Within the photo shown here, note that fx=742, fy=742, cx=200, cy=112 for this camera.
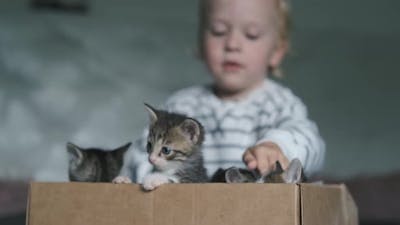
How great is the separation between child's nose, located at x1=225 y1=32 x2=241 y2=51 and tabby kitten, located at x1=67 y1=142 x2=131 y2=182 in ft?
1.60

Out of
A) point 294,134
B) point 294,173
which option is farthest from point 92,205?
point 294,134

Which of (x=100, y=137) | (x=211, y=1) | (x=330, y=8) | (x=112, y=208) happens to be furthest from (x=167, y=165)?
(x=330, y=8)

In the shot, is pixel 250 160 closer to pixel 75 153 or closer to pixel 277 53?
pixel 75 153

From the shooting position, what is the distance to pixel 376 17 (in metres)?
3.32

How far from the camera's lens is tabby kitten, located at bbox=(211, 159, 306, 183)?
120cm

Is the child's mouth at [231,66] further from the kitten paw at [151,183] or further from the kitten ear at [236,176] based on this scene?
the kitten paw at [151,183]

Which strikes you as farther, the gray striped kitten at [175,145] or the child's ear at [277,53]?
the child's ear at [277,53]

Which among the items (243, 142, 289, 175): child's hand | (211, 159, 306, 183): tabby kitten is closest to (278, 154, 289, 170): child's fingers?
(243, 142, 289, 175): child's hand

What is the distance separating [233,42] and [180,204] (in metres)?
0.84

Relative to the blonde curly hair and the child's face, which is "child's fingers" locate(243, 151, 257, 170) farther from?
the blonde curly hair

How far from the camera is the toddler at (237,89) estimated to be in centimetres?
183

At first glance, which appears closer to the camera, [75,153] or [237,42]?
[75,153]

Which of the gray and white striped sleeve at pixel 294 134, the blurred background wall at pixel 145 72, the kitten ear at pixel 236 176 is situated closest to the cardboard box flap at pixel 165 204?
the kitten ear at pixel 236 176

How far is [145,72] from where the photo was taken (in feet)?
10.9
